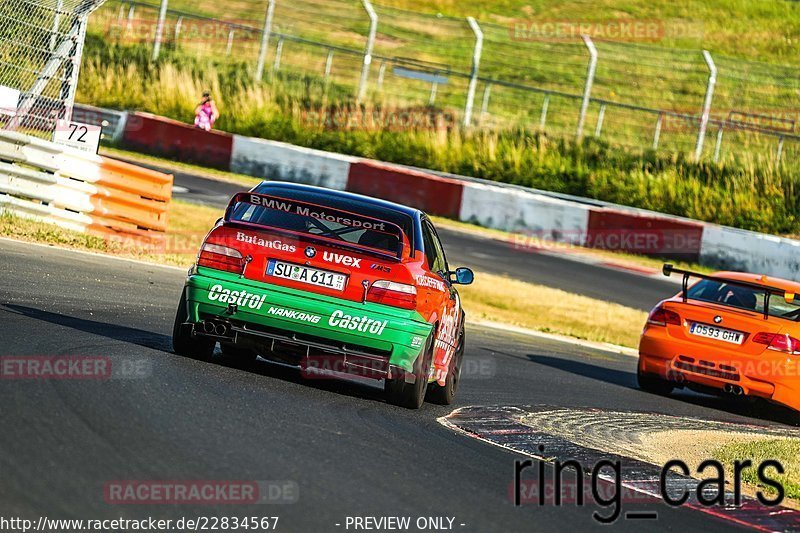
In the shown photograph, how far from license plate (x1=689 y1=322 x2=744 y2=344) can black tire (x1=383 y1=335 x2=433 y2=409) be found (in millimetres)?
4701

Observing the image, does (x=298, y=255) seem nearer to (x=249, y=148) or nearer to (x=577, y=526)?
(x=577, y=526)

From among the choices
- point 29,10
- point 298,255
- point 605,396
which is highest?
point 29,10

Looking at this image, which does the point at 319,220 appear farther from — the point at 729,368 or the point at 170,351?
the point at 729,368

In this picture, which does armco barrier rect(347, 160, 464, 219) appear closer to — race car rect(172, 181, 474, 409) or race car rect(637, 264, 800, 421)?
race car rect(637, 264, 800, 421)

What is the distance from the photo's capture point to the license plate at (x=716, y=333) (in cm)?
1284

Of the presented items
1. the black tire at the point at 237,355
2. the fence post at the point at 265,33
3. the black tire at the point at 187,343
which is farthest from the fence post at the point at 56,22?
the fence post at the point at 265,33

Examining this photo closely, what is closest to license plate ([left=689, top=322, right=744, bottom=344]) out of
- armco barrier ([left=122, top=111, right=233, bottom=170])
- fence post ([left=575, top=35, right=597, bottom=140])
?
fence post ([left=575, top=35, right=597, bottom=140])

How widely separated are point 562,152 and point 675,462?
73.1ft

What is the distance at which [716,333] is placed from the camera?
12.9 m

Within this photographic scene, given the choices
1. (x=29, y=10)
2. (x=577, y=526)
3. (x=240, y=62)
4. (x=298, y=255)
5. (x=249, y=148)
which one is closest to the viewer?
(x=577, y=526)

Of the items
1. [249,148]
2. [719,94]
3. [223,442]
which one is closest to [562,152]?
[249,148]

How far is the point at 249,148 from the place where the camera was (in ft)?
93.9

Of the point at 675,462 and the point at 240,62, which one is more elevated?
the point at 240,62

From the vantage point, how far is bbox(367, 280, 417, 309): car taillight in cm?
870
